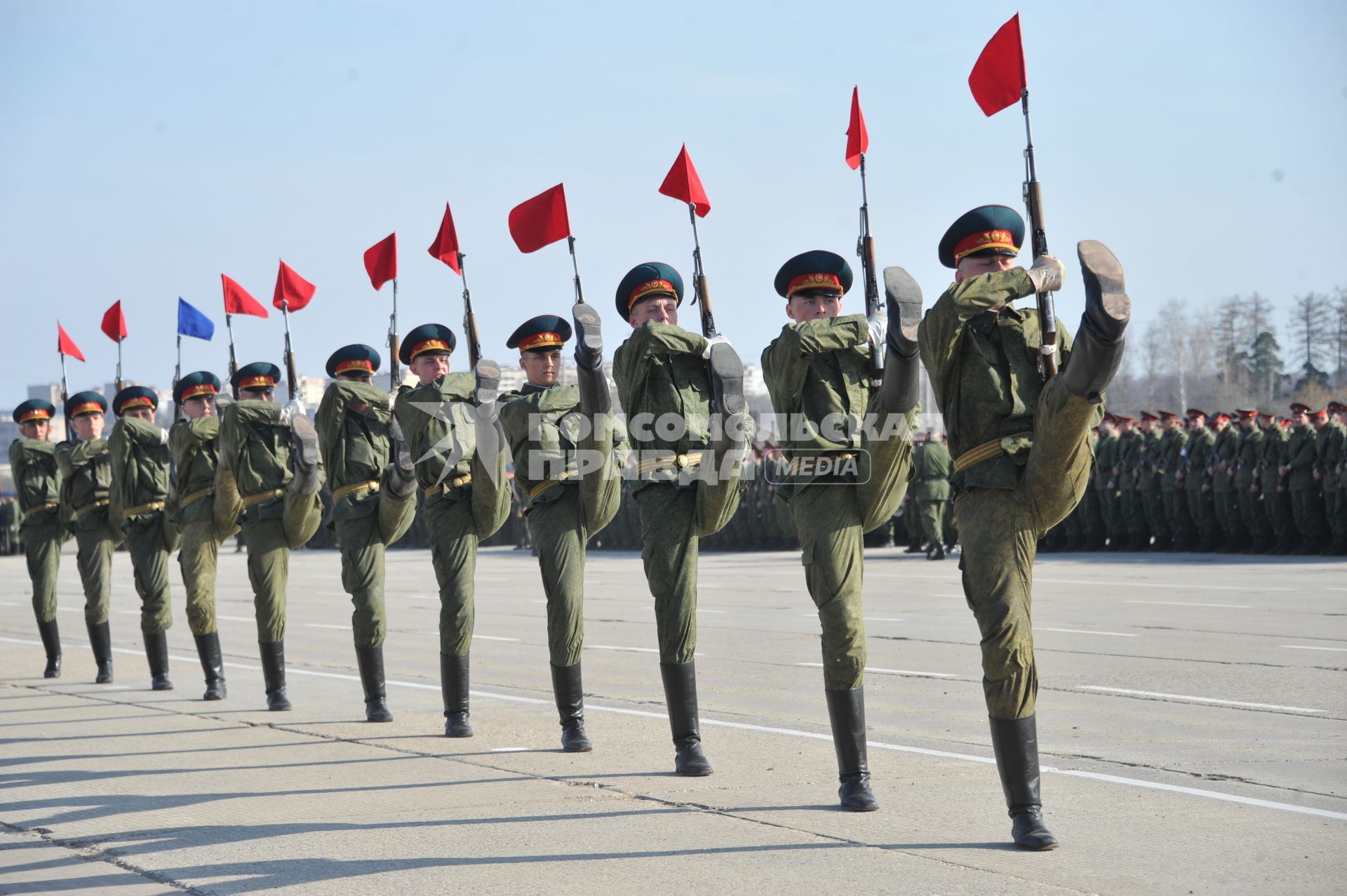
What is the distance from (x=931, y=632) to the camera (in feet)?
45.1

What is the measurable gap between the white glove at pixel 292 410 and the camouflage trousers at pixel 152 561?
181 cm

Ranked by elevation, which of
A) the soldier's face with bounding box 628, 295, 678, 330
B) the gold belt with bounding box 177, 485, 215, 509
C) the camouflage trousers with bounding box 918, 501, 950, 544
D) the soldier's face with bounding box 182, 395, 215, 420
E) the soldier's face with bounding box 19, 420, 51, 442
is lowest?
the camouflage trousers with bounding box 918, 501, 950, 544

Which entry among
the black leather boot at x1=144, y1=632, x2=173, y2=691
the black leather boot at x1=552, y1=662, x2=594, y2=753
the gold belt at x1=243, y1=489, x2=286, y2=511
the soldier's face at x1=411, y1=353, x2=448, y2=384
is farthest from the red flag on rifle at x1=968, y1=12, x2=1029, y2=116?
the black leather boot at x1=144, y1=632, x2=173, y2=691

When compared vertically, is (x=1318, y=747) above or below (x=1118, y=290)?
below

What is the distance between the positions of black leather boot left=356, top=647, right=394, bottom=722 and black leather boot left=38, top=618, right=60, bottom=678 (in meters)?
4.57

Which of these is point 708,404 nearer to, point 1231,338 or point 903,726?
point 903,726

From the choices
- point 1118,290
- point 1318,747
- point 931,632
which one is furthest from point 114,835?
point 931,632

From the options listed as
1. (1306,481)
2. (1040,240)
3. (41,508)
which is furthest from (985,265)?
(1306,481)

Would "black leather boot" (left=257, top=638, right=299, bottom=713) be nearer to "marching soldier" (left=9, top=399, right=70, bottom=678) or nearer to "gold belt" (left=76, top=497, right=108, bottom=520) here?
"gold belt" (left=76, top=497, right=108, bottom=520)

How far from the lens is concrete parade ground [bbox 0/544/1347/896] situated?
5.45 m

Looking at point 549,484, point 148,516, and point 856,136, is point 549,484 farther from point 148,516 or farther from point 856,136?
point 148,516

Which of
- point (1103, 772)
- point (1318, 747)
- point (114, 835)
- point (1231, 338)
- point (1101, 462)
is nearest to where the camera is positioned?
point (114, 835)

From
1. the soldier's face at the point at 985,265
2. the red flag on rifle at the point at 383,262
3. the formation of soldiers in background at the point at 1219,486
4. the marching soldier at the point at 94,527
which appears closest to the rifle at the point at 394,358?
the red flag on rifle at the point at 383,262

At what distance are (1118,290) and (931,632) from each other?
9004 mm
